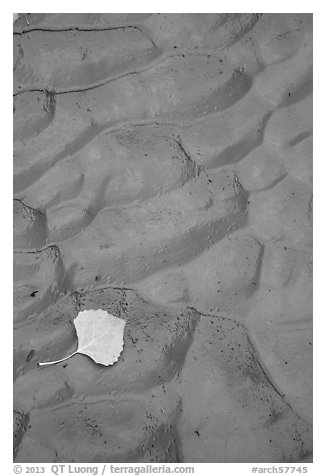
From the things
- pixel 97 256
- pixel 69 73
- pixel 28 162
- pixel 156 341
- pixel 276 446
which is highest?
pixel 69 73

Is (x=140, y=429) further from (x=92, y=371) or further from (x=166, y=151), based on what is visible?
(x=166, y=151)

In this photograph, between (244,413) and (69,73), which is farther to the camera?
(69,73)

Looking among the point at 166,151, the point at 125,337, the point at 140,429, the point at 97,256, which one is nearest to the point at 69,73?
the point at 166,151

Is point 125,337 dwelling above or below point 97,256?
below
